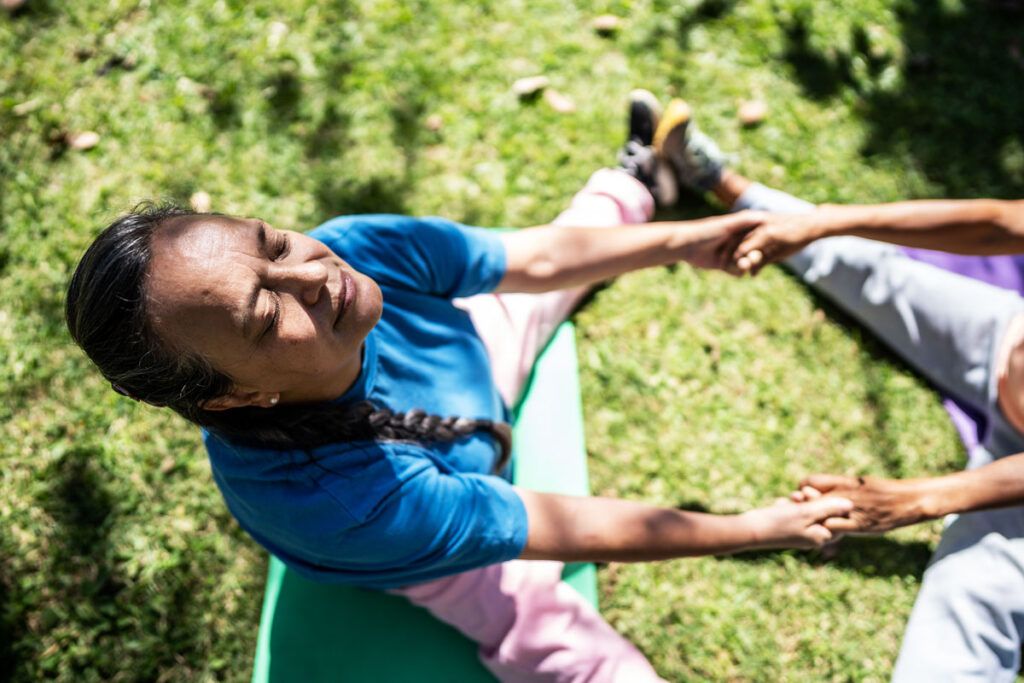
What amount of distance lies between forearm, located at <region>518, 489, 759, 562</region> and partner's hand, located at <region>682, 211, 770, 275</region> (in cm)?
95

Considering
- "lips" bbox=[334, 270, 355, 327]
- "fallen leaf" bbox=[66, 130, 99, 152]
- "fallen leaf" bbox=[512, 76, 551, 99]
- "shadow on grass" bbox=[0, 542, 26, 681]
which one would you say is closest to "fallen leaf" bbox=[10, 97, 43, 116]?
"fallen leaf" bbox=[66, 130, 99, 152]

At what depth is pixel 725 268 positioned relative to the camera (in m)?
2.96

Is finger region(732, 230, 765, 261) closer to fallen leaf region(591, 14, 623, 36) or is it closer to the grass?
the grass

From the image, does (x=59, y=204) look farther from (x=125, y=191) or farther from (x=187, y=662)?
(x=187, y=662)

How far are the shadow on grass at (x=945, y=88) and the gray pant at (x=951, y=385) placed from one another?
87cm

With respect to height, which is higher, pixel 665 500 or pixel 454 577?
pixel 454 577

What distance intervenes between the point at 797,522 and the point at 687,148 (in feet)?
5.78

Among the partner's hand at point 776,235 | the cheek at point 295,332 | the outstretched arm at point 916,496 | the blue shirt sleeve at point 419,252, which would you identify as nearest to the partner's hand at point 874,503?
the outstretched arm at point 916,496

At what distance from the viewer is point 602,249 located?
8.82ft

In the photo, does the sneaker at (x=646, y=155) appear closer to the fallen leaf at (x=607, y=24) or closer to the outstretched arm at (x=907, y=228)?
the fallen leaf at (x=607, y=24)

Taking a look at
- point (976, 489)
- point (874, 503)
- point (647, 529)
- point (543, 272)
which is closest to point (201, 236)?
point (543, 272)

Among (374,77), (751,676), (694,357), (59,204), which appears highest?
(374,77)

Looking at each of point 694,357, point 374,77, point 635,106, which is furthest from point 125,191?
point 694,357

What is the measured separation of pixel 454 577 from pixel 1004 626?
187 cm
